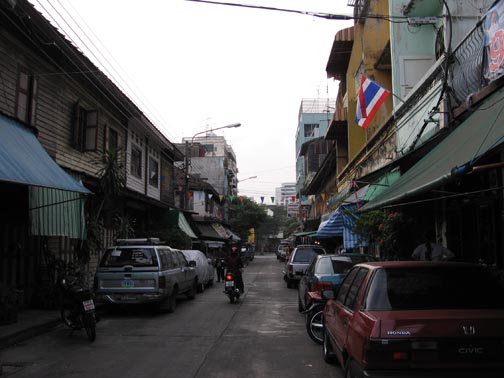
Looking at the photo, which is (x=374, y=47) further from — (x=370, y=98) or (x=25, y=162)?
(x=25, y=162)

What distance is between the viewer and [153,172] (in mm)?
24938

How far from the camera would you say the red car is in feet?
13.3

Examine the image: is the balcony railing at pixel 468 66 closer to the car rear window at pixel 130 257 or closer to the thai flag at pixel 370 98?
the thai flag at pixel 370 98

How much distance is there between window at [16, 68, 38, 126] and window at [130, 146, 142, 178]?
8.15 metres

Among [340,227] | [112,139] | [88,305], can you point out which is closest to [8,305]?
[88,305]

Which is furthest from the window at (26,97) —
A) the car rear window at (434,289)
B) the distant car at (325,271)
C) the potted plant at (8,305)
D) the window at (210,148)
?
the window at (210,148)

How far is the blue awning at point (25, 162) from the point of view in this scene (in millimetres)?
7785

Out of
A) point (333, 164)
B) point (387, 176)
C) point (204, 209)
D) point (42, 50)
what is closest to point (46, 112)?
point (42, 50)

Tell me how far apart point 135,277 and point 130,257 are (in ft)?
2.14

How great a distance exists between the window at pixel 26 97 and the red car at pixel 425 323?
1062 centimetres

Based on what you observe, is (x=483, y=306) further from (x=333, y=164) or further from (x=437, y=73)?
(x=333, y=164)

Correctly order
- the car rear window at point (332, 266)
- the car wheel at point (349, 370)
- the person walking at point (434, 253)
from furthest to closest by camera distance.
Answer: the car rear window at point (332, 266)
the person walking at point (434, 253)
the car wheel at point (349, 370)

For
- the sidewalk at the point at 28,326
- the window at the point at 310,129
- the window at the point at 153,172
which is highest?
the window at the point at 310,129

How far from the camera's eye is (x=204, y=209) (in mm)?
48938
